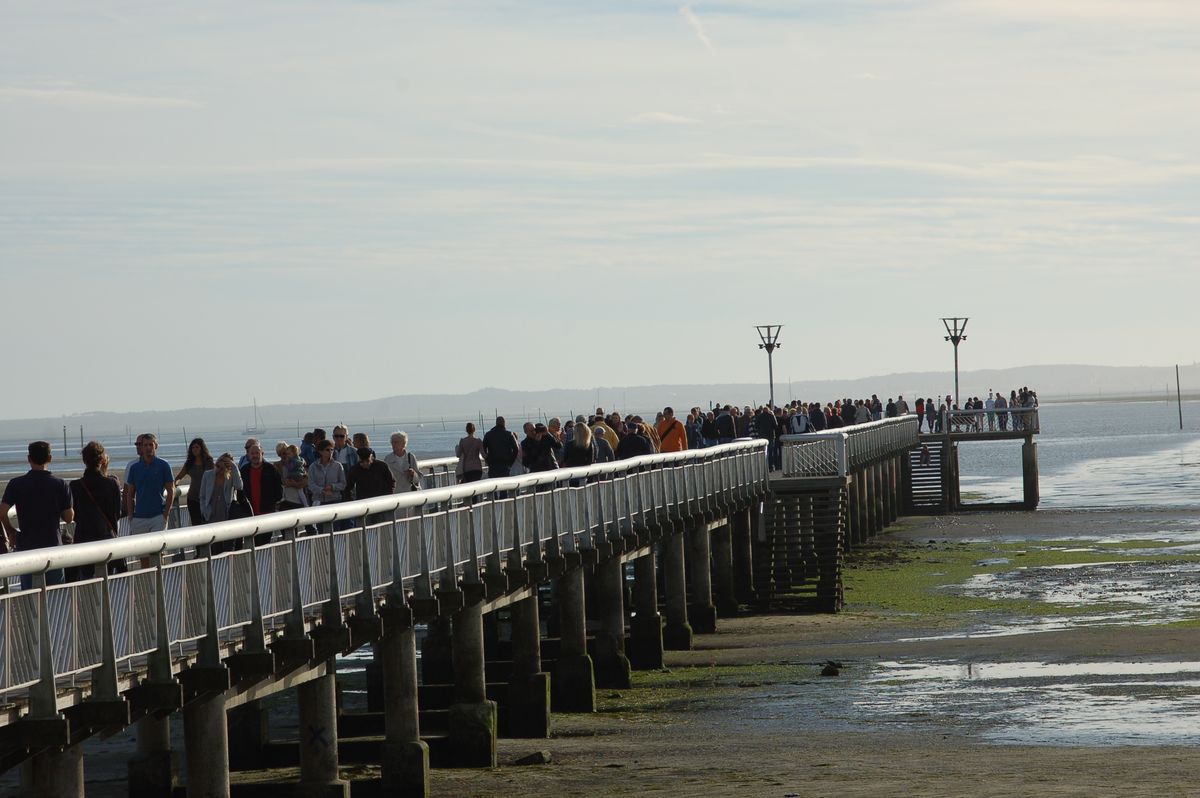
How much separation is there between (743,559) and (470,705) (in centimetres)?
1719

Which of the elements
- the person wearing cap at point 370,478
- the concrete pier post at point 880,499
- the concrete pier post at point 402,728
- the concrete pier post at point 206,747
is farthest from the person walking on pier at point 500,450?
the concrete pier post at point 880,499

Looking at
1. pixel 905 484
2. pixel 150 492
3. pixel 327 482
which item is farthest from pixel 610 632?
pixel 905 484

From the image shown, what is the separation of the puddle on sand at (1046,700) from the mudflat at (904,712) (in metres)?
0.03

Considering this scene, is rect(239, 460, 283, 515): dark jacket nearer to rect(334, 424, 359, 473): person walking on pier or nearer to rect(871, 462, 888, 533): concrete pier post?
rect(334, 424, 359, 473): person walking on pier

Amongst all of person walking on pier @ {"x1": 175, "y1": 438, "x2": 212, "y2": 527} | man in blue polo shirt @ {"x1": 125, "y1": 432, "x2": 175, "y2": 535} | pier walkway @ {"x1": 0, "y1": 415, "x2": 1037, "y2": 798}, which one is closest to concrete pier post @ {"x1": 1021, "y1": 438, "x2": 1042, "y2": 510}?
pier walkway @ {"x1": 0, "y1": 415, "x2": 1037, "y2": 798}

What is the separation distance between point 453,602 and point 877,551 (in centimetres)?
3157

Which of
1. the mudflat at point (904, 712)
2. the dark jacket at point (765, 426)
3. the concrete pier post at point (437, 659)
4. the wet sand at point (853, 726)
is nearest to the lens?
the wet sand at point (853, 726)

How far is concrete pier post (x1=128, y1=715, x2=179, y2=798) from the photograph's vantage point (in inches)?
647

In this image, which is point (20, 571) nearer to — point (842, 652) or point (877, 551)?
point (842, 652)

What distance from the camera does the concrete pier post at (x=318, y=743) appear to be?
48.1ft

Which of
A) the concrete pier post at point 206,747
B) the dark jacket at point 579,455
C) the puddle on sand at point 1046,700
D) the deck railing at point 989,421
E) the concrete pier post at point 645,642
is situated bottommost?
→ the puddle on sand at point 1046,700

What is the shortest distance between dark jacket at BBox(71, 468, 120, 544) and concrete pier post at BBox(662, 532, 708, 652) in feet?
48.8

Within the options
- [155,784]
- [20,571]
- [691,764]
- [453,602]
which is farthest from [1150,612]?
[20,571]

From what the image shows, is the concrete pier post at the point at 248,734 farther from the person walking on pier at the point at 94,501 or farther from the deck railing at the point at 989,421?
the deck railing at the point at 989,421
